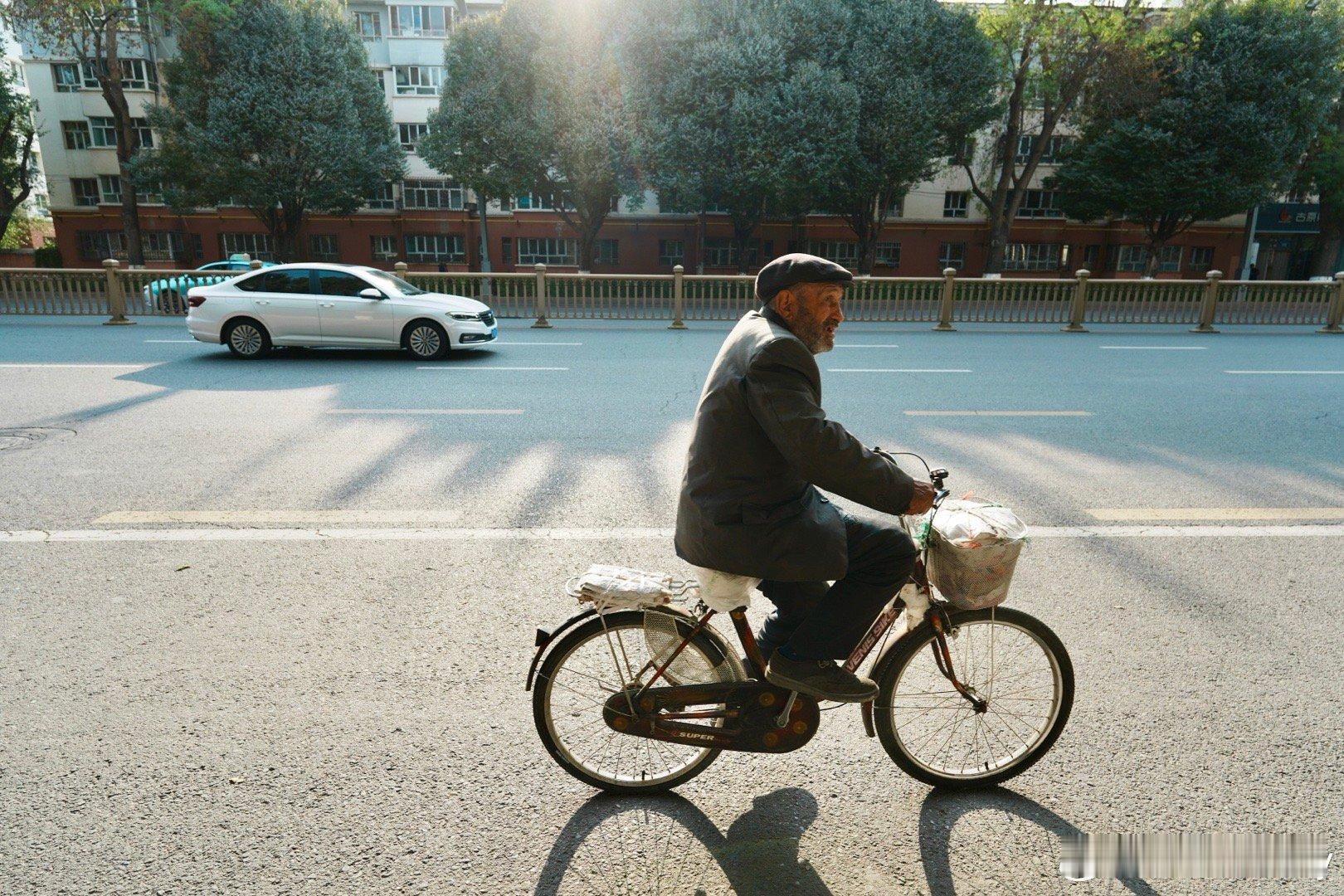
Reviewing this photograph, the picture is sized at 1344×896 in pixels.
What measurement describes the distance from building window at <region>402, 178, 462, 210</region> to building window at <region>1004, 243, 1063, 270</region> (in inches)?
1145

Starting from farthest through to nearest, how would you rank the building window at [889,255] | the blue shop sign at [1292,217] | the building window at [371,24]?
the blue shop sign at [1292,217] → the building window at [889,255] → the building window at [371,24]

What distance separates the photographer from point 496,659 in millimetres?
3568

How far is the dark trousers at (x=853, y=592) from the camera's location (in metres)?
2.56

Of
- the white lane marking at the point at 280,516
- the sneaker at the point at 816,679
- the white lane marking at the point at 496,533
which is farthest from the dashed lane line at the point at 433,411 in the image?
the sneaker at the point at 816,679

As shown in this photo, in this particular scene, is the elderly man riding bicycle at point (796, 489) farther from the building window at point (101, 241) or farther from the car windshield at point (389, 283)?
the building window at point (101, 241)

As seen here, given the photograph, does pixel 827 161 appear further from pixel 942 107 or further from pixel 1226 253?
pixel 1226 253

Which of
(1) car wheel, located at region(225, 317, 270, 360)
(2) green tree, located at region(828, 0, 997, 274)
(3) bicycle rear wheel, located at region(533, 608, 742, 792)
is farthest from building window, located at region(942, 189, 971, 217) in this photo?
(3) bicycle rear wheel, located at region(533, 608, 742, 792)

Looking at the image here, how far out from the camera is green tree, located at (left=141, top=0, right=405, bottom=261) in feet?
92.7

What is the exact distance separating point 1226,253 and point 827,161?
27.7m

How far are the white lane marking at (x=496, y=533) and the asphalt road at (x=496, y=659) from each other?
3 cm

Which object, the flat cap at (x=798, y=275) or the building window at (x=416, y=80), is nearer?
the flat cap at (x=798, y=275)

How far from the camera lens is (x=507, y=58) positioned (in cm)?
2931

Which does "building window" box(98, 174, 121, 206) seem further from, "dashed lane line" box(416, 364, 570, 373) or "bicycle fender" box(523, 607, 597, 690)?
"bicycle fender" box(523, 607, 597, 690)

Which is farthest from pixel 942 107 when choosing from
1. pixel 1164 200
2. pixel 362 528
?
pixel 362 528
